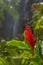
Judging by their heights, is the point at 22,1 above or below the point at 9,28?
above

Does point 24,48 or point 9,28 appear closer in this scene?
point 24,48

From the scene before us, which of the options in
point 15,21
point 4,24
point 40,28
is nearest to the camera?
point 40,28

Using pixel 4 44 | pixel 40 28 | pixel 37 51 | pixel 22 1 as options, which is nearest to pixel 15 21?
pixel 22 1

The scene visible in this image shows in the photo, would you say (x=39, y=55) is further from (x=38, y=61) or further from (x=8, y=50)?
(x=8, y=50)

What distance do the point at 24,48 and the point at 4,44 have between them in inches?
6.9

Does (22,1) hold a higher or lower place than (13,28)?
higher

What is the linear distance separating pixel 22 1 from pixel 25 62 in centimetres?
450

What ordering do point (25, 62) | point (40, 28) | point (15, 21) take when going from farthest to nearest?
1. point (15, 21)
2. point (40, 28)
3. point (25, 62)

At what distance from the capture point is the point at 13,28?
577 centimetres

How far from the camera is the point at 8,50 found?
132 cm

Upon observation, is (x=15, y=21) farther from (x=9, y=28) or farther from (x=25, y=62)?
(x=25, y=62)

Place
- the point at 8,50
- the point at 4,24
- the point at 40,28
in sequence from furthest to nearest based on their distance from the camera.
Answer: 1. the point at 4,24
2. the point at 40,28
3. the point at 8,50

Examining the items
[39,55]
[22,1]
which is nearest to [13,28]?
[22,1]

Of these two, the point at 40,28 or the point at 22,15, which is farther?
the point at 22,15
